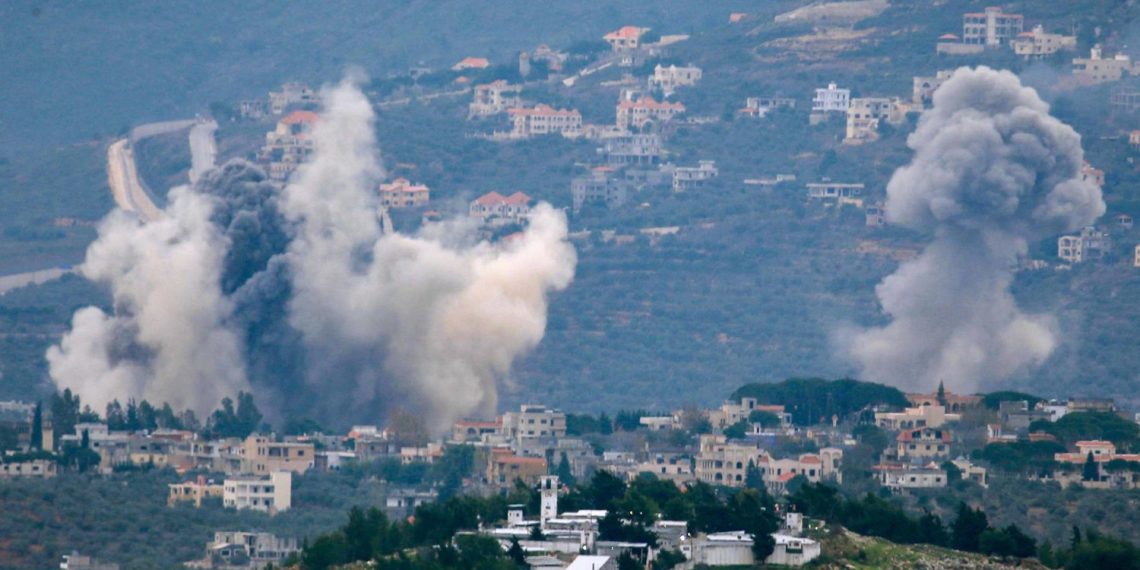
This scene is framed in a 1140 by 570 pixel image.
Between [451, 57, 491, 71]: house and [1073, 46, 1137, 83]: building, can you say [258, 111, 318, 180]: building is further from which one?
[1073, 46, 1137, 83]: building

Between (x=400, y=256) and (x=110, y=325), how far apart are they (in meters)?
Result: 8.33

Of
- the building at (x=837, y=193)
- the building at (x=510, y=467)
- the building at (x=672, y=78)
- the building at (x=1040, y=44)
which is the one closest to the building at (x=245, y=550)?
the building at (x=510, y=467)

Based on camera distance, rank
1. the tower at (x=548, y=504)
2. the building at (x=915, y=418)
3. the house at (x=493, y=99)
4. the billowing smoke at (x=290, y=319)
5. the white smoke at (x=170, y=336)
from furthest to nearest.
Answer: the house at (x=493, y=99) → the billowing smoke at (x=290, y=319) → the white smoke at (x=170, y=336) → the building at (x=915, y=418) → the tower at (x=548, y=504)

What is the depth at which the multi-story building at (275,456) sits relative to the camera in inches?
3880

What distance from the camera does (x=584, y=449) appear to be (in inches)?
4026

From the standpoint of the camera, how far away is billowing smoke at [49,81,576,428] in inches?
4341

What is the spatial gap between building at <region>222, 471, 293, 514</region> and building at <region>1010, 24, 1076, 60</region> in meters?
56.9

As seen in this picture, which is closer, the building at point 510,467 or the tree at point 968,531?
the tree at point 968,531

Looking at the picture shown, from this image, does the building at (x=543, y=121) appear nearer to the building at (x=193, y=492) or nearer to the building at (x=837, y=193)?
the building at (x=837, y=193)

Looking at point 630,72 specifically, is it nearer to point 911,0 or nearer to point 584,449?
point 911,0

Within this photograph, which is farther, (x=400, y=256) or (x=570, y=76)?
(x=570, y=76)

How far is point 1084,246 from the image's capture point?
5098 inches

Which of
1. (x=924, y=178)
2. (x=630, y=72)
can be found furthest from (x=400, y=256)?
(x=630, y=72)

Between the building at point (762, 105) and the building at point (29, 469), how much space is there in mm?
58140
